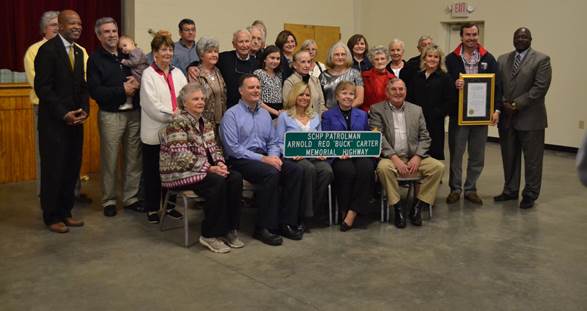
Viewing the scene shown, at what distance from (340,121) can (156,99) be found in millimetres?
1433

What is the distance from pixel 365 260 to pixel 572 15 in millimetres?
6297

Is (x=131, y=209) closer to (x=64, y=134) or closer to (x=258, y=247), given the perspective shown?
(x=64, y=134)

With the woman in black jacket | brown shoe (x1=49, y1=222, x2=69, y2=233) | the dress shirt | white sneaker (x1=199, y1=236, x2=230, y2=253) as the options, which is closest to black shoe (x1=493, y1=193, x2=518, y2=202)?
the woman in black jacket

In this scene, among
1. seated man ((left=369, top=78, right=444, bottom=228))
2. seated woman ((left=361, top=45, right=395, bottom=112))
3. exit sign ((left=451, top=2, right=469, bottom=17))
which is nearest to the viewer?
seated man ((left=369, top=78, right=444, bottom=228))

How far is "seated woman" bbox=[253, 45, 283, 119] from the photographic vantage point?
4.84 meters

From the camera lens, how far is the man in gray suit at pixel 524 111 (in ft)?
16.9

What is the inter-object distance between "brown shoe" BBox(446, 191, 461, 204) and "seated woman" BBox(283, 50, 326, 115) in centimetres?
150

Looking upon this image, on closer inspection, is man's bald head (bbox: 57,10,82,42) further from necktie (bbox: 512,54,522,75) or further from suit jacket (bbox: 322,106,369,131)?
necktie (bbox: 512,54,522,75)

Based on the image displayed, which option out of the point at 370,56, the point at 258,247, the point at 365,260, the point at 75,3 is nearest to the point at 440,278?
the point at 365,260

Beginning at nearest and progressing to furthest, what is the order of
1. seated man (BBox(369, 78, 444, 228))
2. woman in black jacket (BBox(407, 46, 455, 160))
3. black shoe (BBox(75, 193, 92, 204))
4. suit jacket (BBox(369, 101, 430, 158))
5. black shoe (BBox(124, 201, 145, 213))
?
1. seated man (BBox(369, 78, 444, 228))
2. suit jacket (BBox(369, 101, 430, 158))
3. black shoe (BBox(124, 201, 145, 213))
4. woman in black jacket (BBox(407, 46, 455, 160))
5. black shoe (BBox(75, 193, 92, 204))

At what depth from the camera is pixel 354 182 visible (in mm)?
4562

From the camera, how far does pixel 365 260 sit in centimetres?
383

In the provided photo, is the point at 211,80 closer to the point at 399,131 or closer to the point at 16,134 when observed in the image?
the point at 399,131

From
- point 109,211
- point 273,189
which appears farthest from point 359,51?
point 109,211
